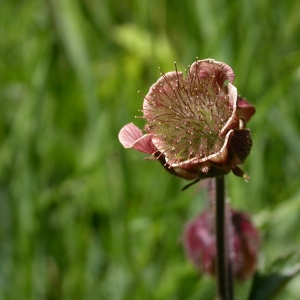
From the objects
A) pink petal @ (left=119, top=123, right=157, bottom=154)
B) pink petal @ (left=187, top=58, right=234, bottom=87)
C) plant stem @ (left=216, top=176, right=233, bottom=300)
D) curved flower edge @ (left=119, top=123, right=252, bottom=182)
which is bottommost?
plant stem @ (left=216, top=176, right=233, bottom=300)

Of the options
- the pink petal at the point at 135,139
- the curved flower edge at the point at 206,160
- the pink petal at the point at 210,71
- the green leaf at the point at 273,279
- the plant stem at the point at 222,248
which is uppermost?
the pink petal at the point at 210,71

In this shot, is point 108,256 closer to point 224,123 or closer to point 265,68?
point 265,68

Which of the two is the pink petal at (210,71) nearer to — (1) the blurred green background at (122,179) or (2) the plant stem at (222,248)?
(2) the plant stem at (222,248)

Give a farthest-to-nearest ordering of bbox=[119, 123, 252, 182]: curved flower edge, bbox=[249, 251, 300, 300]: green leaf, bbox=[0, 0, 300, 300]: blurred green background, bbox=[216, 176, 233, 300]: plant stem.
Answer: bbox=[0, 0, 300, 300]: blurred green background
bbox=[249, 251, 300, 300]: green leaf
bbox=[216, 176, 233, 300]: plant stem
bbox=[119, 123, 252, 182]: curved flower edge

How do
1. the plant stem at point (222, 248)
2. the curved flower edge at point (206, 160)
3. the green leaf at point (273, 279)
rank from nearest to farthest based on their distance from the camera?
1. the curved flower edge at point (206, 160)
2. the plant stem at point (222, 248)
3. the green leaf at point (273, 279)

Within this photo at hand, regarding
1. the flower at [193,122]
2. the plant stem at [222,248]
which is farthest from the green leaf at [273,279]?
the flower at [193,122]

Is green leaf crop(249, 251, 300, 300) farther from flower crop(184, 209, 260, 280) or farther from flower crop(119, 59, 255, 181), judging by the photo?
flower crop(119, 59, 255, 181)

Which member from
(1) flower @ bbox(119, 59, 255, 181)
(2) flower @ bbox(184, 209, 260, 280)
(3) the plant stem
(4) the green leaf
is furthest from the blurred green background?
(1) flower @ bbox(119, 59, 255, 181)
